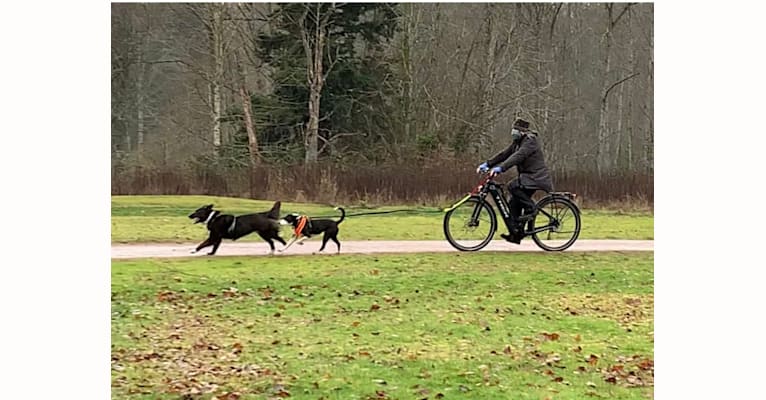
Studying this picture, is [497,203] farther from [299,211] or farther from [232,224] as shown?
[299,211]

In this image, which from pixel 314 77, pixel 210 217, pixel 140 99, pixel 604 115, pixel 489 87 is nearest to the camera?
pixel 210 217

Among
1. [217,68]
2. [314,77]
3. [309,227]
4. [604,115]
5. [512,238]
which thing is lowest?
[512,238]

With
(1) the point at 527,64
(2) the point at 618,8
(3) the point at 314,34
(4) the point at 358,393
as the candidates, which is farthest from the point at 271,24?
(4) the point at 358,393

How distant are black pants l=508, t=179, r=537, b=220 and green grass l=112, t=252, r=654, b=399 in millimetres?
762

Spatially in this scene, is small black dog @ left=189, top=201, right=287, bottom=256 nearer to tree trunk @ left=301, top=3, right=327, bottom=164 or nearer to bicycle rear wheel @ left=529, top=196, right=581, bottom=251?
bicycle rear wheel @ left=529, top=196, right=581, bottom=251

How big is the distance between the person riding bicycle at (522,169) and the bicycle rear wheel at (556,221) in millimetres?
A: 177

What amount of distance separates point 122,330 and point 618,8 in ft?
50.5

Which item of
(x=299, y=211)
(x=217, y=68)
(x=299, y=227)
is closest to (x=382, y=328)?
(x=299, y=227)

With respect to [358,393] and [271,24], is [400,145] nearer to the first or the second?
[271,24]

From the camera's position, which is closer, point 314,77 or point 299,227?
point 299,227

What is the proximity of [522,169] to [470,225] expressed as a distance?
948 mm

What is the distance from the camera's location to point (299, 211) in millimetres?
12523

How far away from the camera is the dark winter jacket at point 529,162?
9.50 meters

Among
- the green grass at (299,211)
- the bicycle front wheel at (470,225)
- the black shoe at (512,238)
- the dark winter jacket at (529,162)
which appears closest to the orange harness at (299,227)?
the green grass at (299,211)
